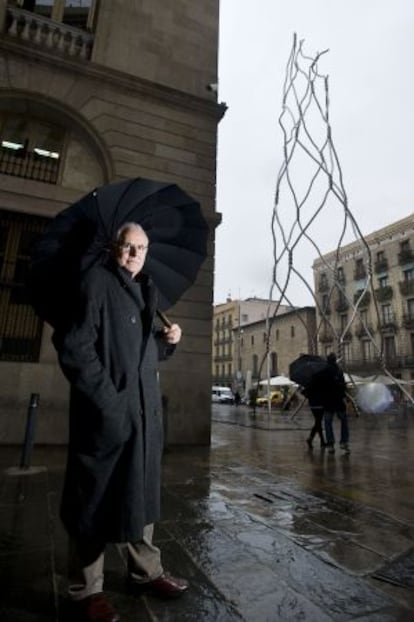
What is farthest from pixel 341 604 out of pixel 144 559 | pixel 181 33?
pixel 181 33

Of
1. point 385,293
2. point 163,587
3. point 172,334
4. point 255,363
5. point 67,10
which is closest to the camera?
point 163,587

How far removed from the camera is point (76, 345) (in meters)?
1.92

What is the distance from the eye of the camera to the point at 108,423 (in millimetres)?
1915

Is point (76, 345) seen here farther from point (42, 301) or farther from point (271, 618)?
point (271, 618)

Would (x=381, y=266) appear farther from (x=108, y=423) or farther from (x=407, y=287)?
(x=108, y=423)

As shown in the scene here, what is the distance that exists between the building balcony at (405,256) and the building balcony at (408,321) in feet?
16.4

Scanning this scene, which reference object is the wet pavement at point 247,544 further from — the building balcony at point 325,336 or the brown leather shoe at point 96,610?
the building balcony at point 325,336

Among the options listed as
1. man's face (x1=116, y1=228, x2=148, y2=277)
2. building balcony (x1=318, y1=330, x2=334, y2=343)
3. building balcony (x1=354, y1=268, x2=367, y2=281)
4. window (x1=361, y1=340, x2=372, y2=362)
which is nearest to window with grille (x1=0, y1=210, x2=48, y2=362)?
A: man's face (x1=116, y1=228, x2=148, y2=277)

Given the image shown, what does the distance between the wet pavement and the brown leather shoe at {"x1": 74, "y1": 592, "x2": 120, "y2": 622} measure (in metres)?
0.09

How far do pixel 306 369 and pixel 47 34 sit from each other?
30.5 feet

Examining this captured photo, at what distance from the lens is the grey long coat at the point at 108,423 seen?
6.28 feet

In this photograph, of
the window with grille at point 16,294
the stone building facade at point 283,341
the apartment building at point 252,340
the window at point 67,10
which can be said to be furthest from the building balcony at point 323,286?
the window with grille at point 16,294

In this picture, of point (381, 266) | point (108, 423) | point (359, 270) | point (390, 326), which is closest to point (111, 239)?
point (108, 423)

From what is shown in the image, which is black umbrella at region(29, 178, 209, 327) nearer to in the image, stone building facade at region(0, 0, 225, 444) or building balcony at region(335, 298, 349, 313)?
stone building facade at region(0, 0, 225, 444)
